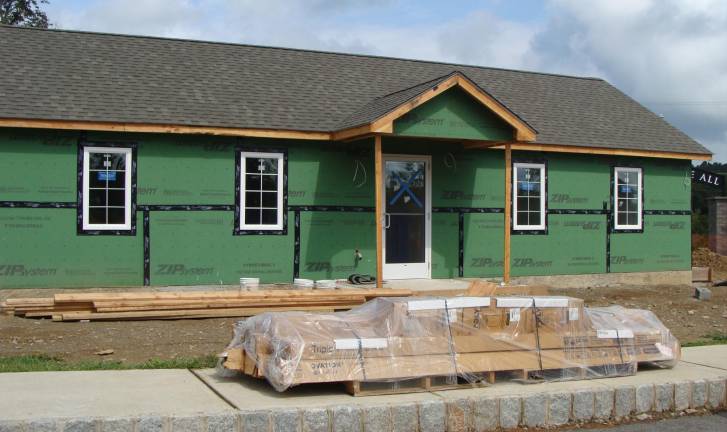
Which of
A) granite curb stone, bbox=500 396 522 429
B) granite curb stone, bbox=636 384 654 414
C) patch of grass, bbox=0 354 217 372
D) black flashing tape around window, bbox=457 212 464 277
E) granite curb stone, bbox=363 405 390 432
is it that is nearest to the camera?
granite curb stone, bbox=363 405 390 432

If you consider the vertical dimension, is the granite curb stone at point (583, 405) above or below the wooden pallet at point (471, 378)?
below

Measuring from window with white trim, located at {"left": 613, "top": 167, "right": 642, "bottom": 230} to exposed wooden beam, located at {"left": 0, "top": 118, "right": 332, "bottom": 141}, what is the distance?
725 centimetres

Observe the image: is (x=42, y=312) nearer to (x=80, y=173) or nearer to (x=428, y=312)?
(x=80, y=173)

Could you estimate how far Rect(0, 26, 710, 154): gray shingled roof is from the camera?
45.3 feet

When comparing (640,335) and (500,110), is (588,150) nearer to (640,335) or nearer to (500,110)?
(500,110)

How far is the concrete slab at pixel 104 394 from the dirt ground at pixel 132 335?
1453 millimetres

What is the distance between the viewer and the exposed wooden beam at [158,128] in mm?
12875

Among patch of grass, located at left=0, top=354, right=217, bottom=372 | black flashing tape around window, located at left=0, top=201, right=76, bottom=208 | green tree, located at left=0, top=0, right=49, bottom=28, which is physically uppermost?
green tree, located at left=0, top=0, right=49, bottom=28

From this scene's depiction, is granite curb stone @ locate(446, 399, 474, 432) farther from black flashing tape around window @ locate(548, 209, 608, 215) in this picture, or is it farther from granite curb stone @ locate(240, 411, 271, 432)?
black flashing tape around window @ locate(548, 209, 608, 215)

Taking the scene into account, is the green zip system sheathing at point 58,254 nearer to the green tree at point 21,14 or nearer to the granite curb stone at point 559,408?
the granite curb stone at point 559,408

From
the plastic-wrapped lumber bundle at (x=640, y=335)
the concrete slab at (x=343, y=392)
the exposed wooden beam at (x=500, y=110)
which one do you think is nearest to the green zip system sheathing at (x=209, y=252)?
the exposed wooden beam at (x=500, y=110)

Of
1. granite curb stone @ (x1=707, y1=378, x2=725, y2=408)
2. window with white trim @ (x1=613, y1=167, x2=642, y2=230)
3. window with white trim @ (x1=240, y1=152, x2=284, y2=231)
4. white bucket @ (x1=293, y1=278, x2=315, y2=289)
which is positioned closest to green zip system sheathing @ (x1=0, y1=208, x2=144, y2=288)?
window with white trim @ (x1=240, y1=152, x2=284, y2=231)

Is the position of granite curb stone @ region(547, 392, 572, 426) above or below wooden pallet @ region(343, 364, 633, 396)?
below

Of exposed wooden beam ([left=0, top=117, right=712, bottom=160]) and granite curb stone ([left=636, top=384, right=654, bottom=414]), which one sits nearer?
granite curb stone ([left=636, top=384, right=654, bottom=414])
